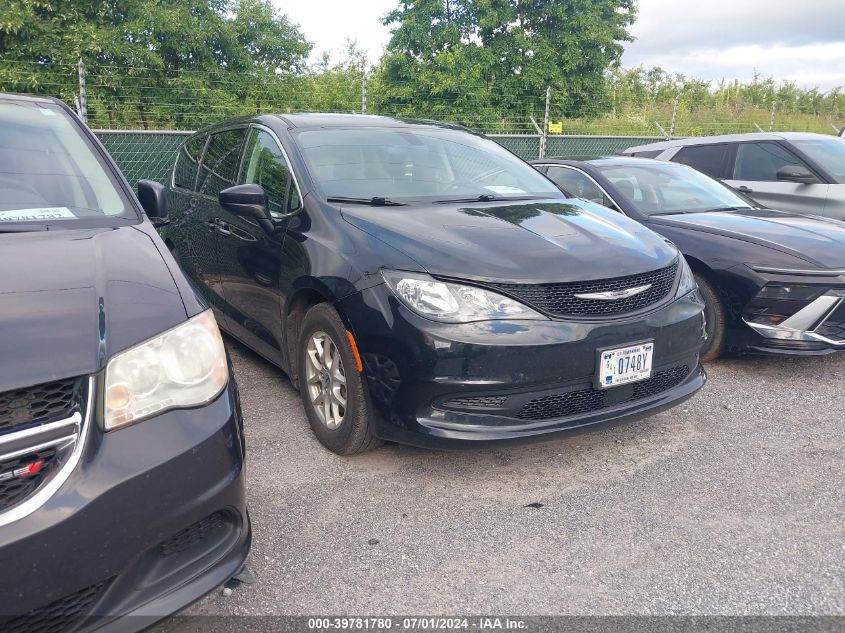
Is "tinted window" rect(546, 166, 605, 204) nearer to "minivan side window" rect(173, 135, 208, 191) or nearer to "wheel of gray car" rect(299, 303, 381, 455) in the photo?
"minivan side window" rect(173, 135, 208, 191)

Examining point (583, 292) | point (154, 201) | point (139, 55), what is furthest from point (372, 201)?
point (139, 55)

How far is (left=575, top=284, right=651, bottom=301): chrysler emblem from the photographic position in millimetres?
2719

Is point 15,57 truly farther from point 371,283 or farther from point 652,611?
point 652,611

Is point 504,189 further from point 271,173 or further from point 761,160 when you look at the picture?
point 761,160

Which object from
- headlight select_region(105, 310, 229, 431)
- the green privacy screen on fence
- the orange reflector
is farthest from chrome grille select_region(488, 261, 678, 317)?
the green privacy screen on fence

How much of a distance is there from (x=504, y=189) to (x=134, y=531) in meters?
2.77

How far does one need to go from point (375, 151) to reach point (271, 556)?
2.24m

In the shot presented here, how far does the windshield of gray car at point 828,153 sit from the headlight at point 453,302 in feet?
18.2

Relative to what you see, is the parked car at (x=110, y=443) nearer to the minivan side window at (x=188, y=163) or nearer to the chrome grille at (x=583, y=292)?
the chrome grille at (x=583, y=292)

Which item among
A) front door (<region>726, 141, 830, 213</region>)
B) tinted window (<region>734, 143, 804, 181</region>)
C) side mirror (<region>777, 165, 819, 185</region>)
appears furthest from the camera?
tinted window (<region>734, 143, 804, 181</region>)

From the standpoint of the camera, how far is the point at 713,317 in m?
4.20

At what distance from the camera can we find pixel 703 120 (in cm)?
2042

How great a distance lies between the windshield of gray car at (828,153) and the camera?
6.66 metres

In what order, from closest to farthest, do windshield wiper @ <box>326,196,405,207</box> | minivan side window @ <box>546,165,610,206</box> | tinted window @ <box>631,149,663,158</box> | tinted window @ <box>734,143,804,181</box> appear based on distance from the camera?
windshield wiper @ <box>326,196,405,207</box> < minivan side window @ <box>546,165,610,206</box> < tinted window @ <box>734,143,804,181</box> < tinted window @ <box>631,149,663,158</box>
